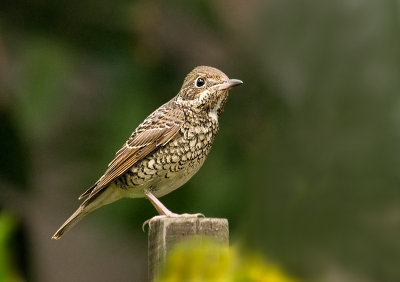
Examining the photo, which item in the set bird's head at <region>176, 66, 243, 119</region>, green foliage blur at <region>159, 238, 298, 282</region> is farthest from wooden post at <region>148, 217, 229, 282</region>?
bird's head at <region>176, 66, 243, 119</region>

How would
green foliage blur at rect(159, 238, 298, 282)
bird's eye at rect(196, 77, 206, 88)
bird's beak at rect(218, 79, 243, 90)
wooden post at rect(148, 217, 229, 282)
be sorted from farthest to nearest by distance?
bird's eye at rect(196, 77, 206, 88) < bird's beak at rect(218, 79, 243, 90) < wooden post at rect(148, 217, 229, 282) < green foliage blur at rect(159, 238, 298, 282)

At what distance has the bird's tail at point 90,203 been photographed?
2.93 m

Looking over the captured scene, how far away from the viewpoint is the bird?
9.63 ft

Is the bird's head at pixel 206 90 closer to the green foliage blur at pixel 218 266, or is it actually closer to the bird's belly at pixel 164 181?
the bird's belly at pixel 164 181

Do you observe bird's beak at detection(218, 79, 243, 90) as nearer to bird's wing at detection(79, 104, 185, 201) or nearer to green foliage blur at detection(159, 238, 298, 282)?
bird's wing at detection(79, 104, 185, 201)

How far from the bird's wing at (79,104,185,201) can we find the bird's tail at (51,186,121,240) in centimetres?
3

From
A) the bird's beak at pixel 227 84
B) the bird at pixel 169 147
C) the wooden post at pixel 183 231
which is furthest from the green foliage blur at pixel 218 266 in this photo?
the bird at pixel 169 147

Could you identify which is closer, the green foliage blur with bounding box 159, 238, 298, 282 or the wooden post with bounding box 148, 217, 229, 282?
the green foliage blur with bounding box 159, 238, 298, 282

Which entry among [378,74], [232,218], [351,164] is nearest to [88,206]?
[232,218]

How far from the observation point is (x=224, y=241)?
1.78 meters

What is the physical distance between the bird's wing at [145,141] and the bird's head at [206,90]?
0.07 metres

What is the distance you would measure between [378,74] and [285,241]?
1.75ft

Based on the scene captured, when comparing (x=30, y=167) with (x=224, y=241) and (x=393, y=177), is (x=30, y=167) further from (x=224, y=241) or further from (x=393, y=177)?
(x=393, y=177)

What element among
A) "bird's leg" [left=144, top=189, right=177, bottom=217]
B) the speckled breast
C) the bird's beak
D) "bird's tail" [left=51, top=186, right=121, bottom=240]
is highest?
the bird's beak
